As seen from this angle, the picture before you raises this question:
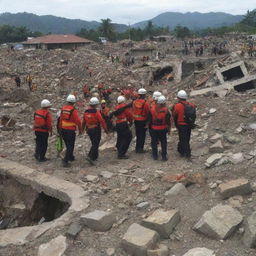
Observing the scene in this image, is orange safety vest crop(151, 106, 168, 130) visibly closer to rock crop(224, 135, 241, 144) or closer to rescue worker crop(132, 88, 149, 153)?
rescue worker crop(132, 88, 149, 153)

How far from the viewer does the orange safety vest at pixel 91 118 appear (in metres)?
6.82

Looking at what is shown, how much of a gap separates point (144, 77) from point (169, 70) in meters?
1.61

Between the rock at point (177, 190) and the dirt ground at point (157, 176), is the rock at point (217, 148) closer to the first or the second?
the dirt ground at point (157, 176)

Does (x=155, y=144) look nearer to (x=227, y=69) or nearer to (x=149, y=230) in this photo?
(x=149, y=230)

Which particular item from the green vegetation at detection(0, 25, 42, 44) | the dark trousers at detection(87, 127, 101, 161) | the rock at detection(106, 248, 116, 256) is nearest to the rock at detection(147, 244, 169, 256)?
the rock at detection(106, 248, 116, 256)

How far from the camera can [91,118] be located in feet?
→ 22.5

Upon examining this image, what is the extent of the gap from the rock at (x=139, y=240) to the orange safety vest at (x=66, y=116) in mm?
2994

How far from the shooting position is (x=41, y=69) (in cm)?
2356

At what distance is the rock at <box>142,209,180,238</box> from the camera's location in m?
4.20

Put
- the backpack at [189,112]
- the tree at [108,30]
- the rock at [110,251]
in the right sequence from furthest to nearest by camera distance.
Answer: the tree at [108,30] → the backpack at [189,112] → the rock at [110,251]

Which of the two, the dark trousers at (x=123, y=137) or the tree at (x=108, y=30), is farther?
the tree at (x=108, y=30)

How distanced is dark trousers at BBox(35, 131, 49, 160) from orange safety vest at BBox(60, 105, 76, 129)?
0.64 m

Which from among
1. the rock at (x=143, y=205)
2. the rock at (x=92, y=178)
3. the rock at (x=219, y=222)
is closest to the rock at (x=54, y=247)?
the rock at (x=143, y=205)

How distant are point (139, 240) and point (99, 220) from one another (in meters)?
0.64
